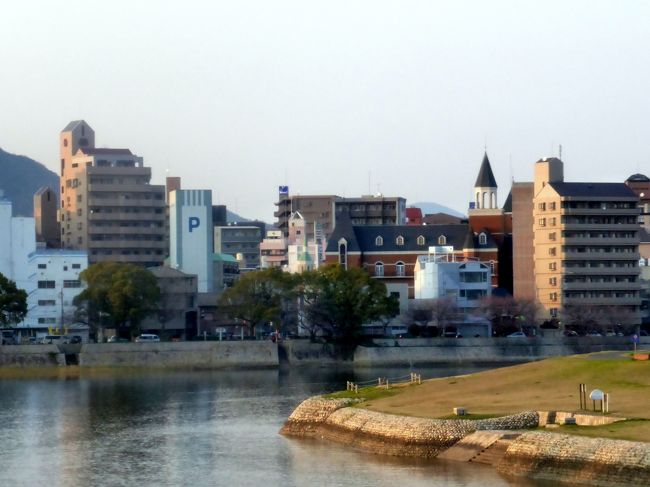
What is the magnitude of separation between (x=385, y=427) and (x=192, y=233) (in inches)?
3900

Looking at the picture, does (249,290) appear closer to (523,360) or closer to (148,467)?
(523,360)

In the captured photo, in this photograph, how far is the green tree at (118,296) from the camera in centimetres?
13362

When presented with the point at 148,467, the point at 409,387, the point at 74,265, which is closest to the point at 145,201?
the point at 74,265

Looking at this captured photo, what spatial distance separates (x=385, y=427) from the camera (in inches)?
2566

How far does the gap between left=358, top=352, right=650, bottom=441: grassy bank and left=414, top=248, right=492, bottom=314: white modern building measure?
223 ft

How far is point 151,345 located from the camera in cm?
12838

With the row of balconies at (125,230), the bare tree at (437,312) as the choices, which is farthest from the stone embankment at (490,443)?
the row of balconies at (125,230)

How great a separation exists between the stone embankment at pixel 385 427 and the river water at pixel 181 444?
91cm

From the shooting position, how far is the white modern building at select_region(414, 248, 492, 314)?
148 metres

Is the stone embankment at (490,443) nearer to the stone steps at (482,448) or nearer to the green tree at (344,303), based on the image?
the stone steps at (482,448)

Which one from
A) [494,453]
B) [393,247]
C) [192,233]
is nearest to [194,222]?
[192,233]

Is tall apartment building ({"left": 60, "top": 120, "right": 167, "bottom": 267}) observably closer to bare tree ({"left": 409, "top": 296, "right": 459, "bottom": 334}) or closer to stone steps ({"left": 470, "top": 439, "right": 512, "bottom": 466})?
bare tree ({"left": 409, "top": 296, "right": 459, "bottom": 334})

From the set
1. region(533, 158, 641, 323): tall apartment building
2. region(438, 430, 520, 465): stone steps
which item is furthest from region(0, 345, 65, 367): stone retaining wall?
region(438, 430, 520, 465): stone steps

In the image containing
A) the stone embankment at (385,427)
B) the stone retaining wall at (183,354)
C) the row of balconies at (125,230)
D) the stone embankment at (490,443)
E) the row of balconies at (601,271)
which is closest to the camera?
the stone embankment at (490,443)
